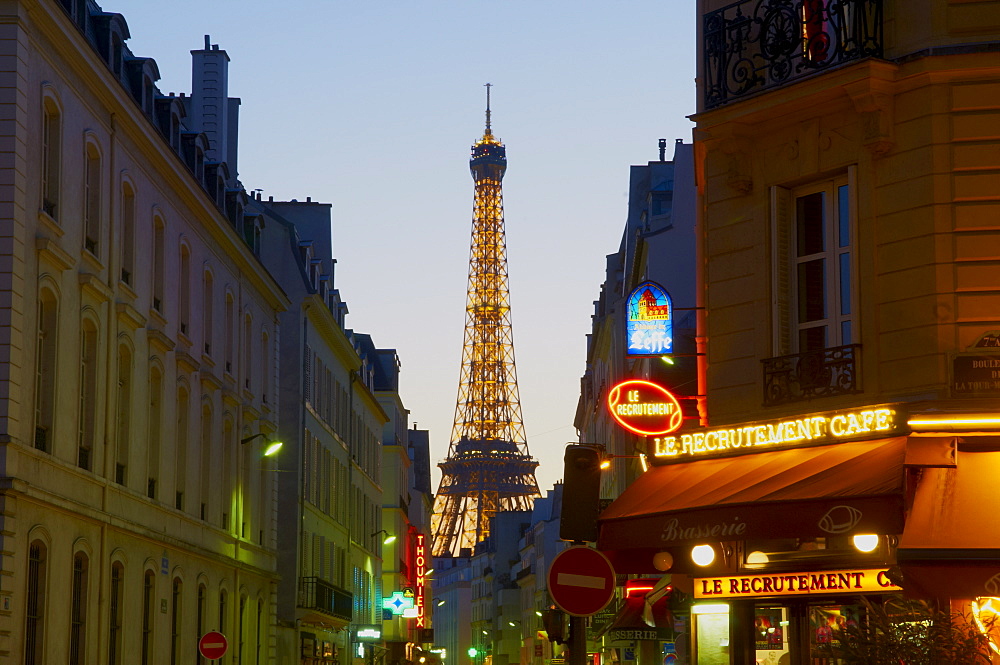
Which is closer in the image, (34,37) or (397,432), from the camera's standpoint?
(34,37)

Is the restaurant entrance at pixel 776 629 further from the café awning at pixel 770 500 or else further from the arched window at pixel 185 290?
the arched window at pixel 185 290

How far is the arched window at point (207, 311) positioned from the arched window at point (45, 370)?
11219 millimetres

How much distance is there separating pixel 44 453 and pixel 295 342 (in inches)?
948

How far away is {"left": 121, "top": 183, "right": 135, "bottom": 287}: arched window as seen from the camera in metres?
26.9

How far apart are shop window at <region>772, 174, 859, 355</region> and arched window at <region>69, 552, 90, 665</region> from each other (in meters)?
12.7

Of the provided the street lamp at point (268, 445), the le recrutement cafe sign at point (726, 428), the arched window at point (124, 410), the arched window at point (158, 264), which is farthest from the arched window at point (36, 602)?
the street lamp at point (268, 445)

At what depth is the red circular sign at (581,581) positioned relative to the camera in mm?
12727

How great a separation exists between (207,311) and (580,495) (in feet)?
72.0

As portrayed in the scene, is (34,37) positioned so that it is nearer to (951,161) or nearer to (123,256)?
(123,256)

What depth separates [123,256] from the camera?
2681 cm

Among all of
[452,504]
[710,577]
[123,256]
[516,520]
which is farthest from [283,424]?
[452,504]

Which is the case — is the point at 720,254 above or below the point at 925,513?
above

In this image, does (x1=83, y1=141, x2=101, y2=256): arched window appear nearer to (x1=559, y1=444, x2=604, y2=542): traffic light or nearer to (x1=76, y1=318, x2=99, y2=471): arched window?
(x1=76, y1=318, x2=99, y2=471): arched window

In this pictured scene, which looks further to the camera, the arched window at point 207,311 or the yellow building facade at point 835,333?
the arched window at point 207,311
